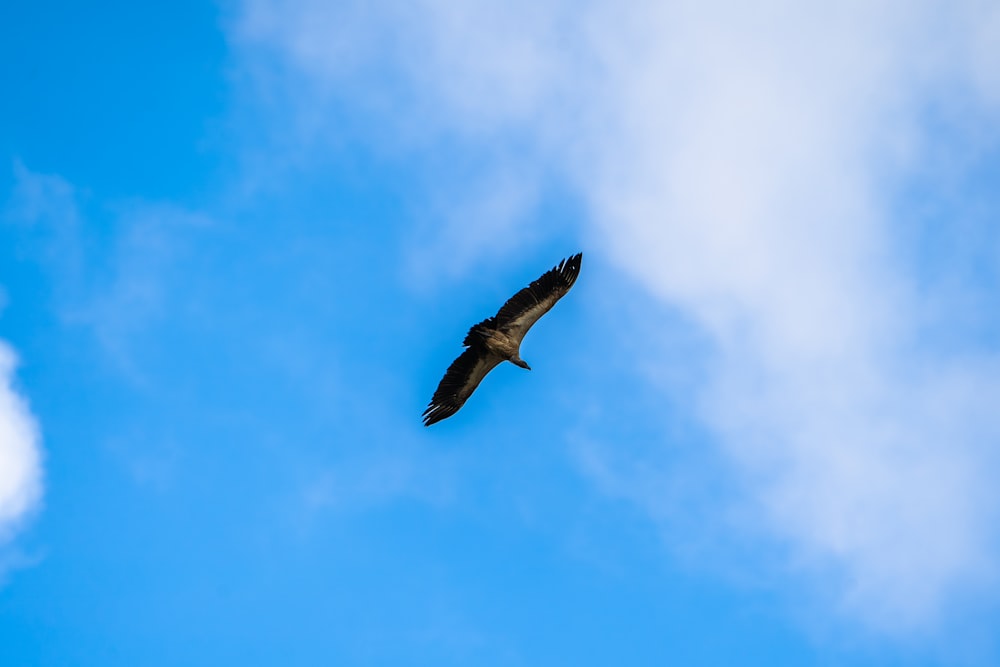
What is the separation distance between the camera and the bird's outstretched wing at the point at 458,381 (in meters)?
29.8

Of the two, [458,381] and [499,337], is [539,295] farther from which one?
[458,381]

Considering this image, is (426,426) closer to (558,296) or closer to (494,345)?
(494,345)

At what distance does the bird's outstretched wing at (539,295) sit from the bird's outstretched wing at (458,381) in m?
1.14

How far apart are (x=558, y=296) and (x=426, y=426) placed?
17.1ft

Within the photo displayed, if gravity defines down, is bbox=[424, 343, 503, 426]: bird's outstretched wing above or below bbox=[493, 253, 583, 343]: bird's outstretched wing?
below

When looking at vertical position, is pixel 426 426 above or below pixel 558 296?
below

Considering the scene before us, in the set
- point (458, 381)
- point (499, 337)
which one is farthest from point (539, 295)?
point (458, 381)

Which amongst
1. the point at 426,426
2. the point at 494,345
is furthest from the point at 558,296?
the point at 426,426

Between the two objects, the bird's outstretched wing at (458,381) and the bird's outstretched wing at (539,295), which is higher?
the bird's outstretched wing at (539,295)

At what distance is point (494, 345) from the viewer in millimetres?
29406

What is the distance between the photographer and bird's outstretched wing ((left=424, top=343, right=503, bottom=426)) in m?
29.8

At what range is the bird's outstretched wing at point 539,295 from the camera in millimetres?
29047

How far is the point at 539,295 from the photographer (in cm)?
2912

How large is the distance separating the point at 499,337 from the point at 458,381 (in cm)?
186
